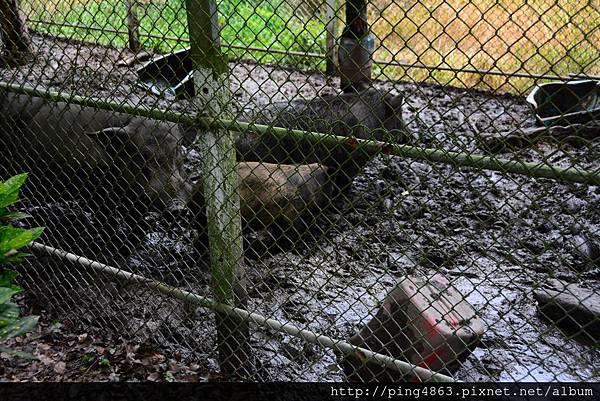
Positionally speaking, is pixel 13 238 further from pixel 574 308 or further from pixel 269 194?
pixel 574 308

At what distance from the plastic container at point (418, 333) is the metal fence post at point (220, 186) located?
0.59 m

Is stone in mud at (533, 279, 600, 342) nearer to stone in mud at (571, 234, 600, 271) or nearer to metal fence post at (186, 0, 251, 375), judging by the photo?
stone in mud at (571, 234, 600, 271)

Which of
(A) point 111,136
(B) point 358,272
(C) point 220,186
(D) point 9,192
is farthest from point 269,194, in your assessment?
(D) point 9,192

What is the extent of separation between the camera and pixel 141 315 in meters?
3.52

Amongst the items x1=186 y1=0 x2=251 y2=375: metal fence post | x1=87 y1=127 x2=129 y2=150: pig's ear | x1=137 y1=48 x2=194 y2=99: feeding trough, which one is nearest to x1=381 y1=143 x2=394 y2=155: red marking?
x1=186 y1=0 x2=251 y2=375: metal fence post

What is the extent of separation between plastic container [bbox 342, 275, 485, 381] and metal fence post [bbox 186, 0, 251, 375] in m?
0.59

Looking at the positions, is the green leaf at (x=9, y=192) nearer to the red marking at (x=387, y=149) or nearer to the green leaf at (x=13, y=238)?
the green leaf at (x=13, y=238)

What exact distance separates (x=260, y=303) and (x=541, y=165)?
2295mm

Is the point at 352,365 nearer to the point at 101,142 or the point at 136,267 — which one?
the point at 136,267

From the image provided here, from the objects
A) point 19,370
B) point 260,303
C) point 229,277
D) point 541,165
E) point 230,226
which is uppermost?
point 541,165

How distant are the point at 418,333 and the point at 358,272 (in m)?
1.13

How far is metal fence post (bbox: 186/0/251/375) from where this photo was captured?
2.49 meters

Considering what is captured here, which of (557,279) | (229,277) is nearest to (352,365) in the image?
(229,277)

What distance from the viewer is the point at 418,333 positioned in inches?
102
